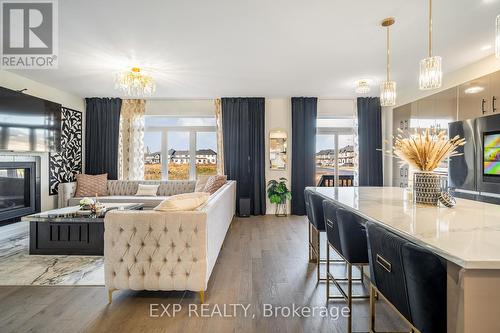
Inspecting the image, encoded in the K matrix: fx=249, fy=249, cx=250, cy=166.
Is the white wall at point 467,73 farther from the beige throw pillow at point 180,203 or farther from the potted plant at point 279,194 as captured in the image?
the beige throw pillow at point 180,203

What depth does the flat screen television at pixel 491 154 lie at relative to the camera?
10.6 ft

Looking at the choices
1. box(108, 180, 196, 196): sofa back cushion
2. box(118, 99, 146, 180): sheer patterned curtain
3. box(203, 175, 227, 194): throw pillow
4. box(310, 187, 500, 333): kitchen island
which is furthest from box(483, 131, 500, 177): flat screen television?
box(118, 99, 146, 180): sheer patterned curtain

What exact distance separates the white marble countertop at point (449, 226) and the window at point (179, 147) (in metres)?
4.75

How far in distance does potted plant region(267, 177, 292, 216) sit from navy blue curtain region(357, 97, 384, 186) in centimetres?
184

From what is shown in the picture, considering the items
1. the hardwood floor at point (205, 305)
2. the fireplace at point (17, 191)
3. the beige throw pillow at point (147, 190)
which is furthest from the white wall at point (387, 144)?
the fireplace at point (17, 191)

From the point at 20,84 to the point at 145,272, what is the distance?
460cm

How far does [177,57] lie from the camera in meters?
3.69

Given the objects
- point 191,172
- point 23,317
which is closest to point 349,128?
point 191,172

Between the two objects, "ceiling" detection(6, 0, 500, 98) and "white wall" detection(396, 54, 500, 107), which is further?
"white wall" detection(396, 54, 500, 107)

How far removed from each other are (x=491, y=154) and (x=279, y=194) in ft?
11.5

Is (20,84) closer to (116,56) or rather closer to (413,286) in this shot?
(116,56)

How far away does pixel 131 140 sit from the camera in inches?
237

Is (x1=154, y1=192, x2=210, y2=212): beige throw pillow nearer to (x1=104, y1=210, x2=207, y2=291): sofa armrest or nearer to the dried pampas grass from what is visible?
(x1=104, y1=210, x2=207, y2=291): sofa armrest

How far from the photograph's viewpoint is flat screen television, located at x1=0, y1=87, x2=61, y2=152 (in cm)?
390
